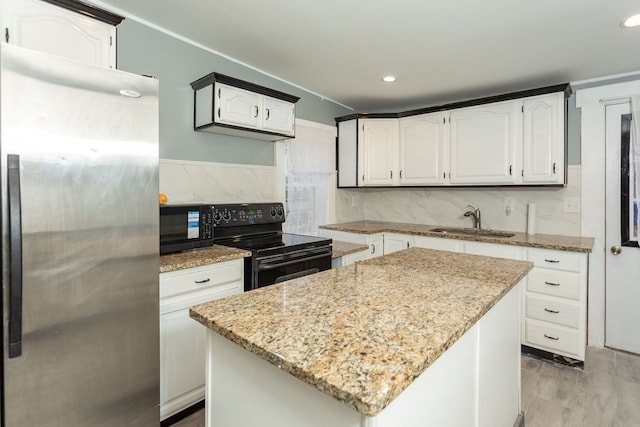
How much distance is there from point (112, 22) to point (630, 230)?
12.9 ft

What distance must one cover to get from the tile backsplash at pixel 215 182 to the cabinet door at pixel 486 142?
183 cm

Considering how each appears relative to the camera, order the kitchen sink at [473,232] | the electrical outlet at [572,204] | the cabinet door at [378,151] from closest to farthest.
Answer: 1. the electrical outlet at [572,204]
2. the kitchen sink at [473,232]
3. the cabinet door at [378,151]

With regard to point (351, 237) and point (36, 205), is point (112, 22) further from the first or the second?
point (351, 237)

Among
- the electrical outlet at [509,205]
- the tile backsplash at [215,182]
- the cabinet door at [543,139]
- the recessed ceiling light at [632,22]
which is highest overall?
the recessed ceiling light at [632,22]

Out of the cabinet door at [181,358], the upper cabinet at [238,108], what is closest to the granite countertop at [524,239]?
the upper cabinet at [238,108]

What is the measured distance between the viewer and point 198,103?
242 centimetres

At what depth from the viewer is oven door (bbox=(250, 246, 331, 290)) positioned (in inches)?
83.1

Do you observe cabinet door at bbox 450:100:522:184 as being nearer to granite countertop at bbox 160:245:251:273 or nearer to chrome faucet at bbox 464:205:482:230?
chrome faucet at bbox 464:205:482:230

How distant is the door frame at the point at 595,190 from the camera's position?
2.85 metres

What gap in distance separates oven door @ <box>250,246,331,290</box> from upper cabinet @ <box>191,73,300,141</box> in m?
1.00

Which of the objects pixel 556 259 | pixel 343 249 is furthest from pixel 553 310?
pixel 343 249

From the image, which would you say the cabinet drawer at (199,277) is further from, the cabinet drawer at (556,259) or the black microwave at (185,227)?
the cabinet drawer at (556,259)

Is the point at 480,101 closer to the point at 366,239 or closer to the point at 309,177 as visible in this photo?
the point at 366,239

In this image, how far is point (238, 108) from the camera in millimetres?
2416
